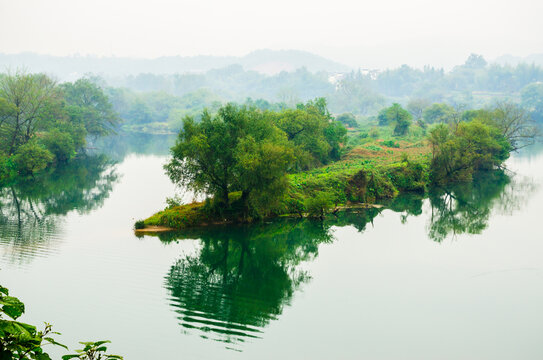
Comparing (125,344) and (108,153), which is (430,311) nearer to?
(125,344)

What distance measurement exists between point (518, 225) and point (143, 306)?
25.8 metres

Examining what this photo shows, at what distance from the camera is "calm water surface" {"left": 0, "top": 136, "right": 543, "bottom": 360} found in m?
16.5

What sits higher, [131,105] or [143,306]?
[131,105]

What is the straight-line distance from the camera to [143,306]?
19.0 m

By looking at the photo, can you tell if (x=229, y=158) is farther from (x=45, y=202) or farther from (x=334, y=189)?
(x=45, y=202)

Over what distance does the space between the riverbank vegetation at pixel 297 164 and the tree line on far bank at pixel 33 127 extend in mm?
24238

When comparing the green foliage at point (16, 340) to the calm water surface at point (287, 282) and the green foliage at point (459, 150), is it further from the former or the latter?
the green foliage at point (459, 150)

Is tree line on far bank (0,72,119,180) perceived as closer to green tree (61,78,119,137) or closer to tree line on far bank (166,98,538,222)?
green tree (61,78,119,137)

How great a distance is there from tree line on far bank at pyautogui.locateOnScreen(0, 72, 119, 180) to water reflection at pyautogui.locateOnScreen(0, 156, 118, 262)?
2113mm

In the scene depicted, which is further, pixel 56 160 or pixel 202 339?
pixel 56 160

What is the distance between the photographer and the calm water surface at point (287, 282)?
1652cm

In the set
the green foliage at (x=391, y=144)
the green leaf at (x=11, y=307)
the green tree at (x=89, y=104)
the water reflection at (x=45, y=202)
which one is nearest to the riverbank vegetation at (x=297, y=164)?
the green foliage at (x=391, y=144)

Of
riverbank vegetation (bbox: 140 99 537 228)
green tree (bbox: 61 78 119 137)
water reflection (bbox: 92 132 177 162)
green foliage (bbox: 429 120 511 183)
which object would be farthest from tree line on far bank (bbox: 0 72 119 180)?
green foliage (bbox: 429 120 511 183)

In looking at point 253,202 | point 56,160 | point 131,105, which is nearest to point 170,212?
point 253,202
